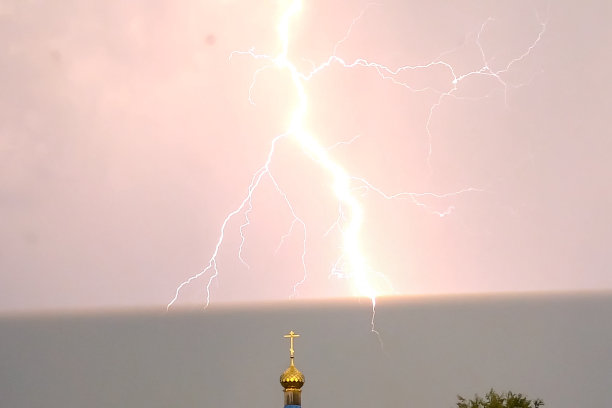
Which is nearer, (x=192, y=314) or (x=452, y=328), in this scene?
(x=452, y=328)

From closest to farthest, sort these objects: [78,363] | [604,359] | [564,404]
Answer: [564,404] < [604,359] < [78,363]

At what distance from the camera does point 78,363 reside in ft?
320

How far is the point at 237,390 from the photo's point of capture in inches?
3423

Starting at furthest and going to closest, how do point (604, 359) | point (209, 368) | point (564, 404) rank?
point (209, 368) < point (604, 359) < point (564, 404)

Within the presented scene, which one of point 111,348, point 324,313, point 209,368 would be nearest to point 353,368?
point 324,313

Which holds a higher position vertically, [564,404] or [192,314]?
[192,314]

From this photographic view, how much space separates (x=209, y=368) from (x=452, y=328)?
1434cm

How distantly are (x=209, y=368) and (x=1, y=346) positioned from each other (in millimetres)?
17981

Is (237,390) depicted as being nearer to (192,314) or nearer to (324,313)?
(324,313)

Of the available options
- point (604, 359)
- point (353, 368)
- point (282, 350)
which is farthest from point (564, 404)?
point (282, 350)

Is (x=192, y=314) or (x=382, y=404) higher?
(x=192, y=314)

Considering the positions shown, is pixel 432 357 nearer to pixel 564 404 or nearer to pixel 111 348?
pixel 564 404

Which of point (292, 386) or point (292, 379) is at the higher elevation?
point (292, 379)

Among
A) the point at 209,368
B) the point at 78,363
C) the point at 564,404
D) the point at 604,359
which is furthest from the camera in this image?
the point at 78,363
